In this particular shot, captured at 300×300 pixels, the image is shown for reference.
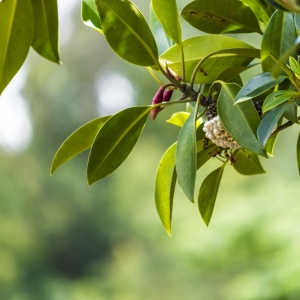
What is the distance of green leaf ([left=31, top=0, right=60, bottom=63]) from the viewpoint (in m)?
0.59

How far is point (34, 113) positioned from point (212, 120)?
2.86 metres

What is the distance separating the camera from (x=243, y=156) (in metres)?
0.69

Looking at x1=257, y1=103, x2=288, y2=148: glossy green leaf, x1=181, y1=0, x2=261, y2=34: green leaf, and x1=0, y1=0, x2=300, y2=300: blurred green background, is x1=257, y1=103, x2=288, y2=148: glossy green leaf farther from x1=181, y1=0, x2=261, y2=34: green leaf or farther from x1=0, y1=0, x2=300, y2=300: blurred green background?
x1=0, y1=0, x2=300, y2=300: blurred green background

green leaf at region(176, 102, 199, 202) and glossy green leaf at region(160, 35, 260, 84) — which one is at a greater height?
glossy green leaf at region(160, 35, 260, 84)

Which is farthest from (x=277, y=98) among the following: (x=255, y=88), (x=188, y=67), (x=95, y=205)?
(x=95, y=205)

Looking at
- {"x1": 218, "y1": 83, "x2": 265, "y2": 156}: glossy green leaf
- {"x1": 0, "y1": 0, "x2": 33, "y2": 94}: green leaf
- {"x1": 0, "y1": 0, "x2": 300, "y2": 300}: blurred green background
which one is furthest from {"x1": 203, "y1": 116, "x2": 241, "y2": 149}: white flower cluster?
{"x1": 0, "y1": 0, "x2": 300, "y2": 300}: blurred green background

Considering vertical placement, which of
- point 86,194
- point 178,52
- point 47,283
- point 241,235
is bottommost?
point 47,283

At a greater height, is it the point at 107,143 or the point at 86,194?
the point at 107,143

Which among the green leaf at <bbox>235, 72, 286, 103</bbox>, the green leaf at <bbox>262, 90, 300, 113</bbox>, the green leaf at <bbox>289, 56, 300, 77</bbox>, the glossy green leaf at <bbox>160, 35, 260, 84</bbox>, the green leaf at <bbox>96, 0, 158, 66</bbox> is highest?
the green leaf at <bbox>96, 0, 158, 66</bbox>

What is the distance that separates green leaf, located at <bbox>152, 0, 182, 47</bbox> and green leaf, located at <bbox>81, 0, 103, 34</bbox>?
0.33 ft

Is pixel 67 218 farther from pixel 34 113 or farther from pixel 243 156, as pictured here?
pixel 243 156

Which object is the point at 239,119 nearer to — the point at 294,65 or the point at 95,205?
the point at 294,65

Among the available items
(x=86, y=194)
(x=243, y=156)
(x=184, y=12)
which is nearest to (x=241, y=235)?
(x=86, y=194)

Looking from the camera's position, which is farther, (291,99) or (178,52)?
(178,52)
